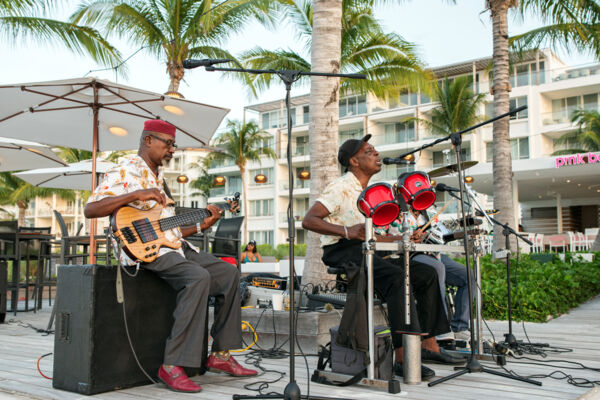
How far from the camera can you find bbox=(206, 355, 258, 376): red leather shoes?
3.87 metres

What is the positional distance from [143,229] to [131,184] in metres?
0.31

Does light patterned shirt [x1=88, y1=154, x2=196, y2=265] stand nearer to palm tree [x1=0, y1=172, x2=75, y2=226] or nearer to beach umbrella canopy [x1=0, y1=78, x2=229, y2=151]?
beach umbrella canopy [x1=0, y1=78, x2=229, y2=151]

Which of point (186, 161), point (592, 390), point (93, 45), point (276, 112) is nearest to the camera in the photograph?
point (592, 390)

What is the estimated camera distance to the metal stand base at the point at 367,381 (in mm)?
3287

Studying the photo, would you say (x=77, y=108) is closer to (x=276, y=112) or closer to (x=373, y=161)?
(x=373, y=161)

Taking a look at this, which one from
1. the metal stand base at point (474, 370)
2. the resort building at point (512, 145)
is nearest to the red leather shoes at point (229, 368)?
the metal stand base at point (474, 370)

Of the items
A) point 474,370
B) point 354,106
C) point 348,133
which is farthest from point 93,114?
point 348,133

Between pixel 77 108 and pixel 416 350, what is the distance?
4.65m

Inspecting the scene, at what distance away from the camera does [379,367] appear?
3570mm

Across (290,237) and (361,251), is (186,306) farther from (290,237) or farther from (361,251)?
(361,251)

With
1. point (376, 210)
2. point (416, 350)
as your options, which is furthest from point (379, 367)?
point (376, 210)

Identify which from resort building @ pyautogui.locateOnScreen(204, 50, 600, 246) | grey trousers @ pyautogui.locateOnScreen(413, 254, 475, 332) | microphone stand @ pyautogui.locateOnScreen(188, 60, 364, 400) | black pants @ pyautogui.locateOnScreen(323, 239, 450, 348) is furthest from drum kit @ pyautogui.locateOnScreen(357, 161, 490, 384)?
resort building @ pyautogui.locateOnScreen(204, 50, 600, 246)

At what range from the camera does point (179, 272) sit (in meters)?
3.57

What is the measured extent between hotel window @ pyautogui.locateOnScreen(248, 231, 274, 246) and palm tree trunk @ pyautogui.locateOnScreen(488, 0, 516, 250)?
42798 mm
